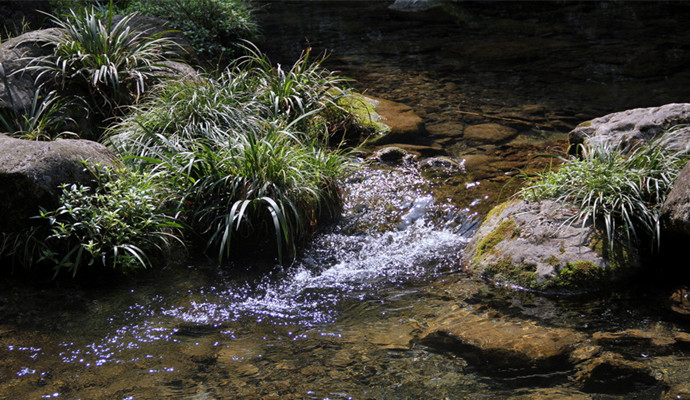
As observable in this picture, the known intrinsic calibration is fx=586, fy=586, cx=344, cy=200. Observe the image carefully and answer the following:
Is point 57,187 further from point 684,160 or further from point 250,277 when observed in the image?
point 684,160

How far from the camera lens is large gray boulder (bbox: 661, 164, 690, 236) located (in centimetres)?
397

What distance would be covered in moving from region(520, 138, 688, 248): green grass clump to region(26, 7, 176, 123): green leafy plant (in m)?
4.21

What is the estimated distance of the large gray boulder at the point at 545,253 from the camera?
427 centimetres

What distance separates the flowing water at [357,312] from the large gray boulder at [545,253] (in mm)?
157

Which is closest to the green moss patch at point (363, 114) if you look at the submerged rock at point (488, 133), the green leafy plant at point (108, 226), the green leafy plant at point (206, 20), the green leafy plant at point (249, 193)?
the submerged rock at point (488, 133)

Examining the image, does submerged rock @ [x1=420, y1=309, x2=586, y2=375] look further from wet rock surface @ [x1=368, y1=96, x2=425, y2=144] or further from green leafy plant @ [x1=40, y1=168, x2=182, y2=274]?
wet rock surface @ [x1=368, y1=96, x2=425, y2=144]

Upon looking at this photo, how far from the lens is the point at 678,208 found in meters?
4.05

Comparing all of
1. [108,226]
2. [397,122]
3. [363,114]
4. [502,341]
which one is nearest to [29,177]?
[108,226]

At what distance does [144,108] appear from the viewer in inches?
241

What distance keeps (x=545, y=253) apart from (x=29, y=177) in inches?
153

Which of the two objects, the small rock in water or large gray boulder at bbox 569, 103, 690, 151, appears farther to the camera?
large gray boulder at bbox 569, 103, 690, 151

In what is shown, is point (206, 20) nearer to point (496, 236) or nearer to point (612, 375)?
point (496, 236)

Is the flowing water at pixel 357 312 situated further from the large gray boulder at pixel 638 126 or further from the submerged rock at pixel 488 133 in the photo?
the large gray boulder at pixel 638 126

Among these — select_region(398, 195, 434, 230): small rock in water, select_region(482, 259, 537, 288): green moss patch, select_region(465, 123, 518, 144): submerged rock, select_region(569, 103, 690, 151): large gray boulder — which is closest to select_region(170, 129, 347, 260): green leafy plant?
select_region(398, 195, 434, 230): small rock in water
